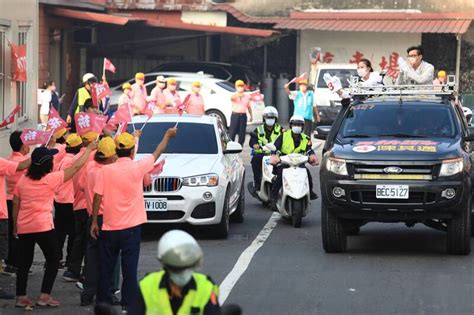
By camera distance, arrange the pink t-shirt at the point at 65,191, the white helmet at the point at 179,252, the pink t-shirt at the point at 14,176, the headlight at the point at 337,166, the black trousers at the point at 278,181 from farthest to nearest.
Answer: the black trousers at the point at 278,181 → the headlight at the point at 337,166 → the pink t-shirt at the point at 65,191 → the pink t-shirt at the point at 14,176 → the white helmet at the point at 179,252

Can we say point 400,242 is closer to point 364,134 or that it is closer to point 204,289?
point 364,134

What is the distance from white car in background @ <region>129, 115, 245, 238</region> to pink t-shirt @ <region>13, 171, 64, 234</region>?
3.76m

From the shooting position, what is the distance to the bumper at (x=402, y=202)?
12836 mm

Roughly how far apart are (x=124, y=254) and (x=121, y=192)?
1.70ft

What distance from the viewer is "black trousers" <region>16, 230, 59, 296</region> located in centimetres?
1058

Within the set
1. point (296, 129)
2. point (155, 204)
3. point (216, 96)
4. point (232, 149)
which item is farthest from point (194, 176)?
point (216, 96)

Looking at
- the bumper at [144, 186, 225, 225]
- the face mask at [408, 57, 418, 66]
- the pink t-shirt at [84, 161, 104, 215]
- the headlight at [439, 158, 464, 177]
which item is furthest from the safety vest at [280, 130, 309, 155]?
the pink t-shirt at [84, 161, 104, 215]

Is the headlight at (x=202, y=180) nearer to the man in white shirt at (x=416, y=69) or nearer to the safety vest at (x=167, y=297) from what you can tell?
the man in white shirt at (x=416, y=69)

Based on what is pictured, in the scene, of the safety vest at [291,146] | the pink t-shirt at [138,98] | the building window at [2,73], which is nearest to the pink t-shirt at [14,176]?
the safety vest at [291,146]

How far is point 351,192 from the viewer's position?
13.0 metres

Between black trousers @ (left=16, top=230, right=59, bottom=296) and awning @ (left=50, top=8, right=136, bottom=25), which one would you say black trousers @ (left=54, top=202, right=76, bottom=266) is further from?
awning @ (left=50, top=8, right=136, bottom=25)

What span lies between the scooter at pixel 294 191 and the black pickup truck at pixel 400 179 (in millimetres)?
2002

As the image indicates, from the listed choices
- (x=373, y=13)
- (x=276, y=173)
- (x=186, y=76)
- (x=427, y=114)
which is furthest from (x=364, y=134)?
(x=373, y=13)

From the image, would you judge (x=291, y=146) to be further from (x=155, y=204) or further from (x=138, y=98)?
(x=138, y=98)
